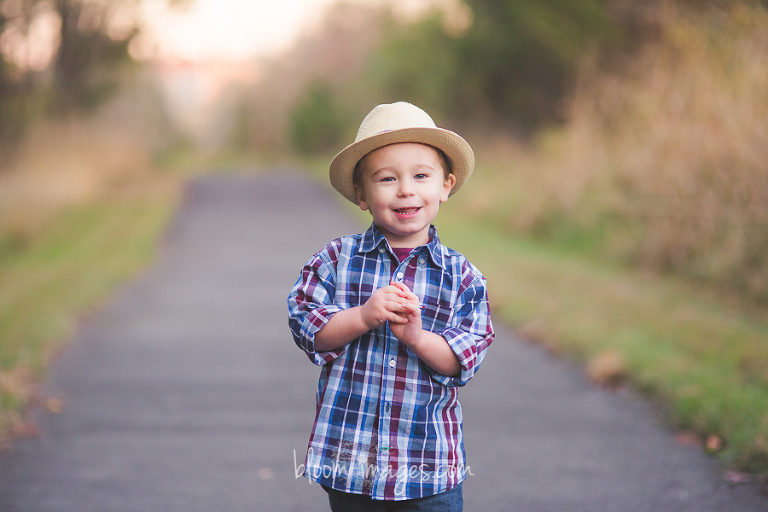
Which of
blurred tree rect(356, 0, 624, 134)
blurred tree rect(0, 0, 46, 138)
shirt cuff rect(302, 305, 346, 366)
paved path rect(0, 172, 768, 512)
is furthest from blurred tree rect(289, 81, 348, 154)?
shirt cuff rect(302, 305, 346, 366)

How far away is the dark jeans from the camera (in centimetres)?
224

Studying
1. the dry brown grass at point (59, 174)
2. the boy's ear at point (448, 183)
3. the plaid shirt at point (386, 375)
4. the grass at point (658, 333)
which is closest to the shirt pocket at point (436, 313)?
the plaid shirt at point (386, 375)

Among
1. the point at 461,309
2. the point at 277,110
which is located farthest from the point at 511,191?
the point at 277,110

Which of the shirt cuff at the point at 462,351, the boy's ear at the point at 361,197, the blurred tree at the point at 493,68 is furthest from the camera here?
the blurred tree at the point at 493,68

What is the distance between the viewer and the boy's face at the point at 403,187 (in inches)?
88.5

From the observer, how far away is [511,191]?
13.1m

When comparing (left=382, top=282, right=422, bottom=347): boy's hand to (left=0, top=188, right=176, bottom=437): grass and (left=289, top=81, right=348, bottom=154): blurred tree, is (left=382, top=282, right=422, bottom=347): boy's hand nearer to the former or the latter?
(left=0, top=188, right=176, bottom=437): grass

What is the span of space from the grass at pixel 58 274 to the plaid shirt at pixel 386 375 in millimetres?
2634

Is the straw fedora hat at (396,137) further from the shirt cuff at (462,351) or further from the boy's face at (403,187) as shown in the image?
the shirt cuff at (462,351)

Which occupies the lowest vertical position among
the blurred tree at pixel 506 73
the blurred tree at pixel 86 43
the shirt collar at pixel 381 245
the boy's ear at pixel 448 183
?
the shirt collar at pixel 381 245

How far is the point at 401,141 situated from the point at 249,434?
253cm

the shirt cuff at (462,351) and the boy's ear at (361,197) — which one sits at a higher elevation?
the boy's ear at (361,197)

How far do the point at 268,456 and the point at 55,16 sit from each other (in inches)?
522

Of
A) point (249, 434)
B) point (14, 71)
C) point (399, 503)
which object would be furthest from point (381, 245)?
point (14, 71)
